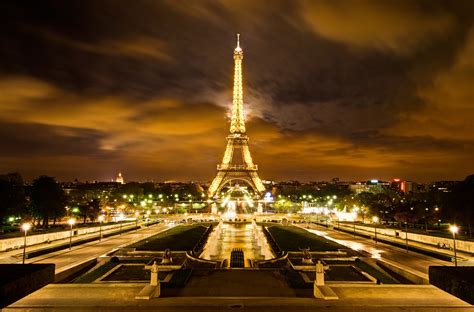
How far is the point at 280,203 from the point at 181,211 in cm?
2543

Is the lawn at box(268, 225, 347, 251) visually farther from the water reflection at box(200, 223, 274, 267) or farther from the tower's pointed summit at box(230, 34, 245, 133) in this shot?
the tower's pointed summit at box(230, 34, 245, 133)

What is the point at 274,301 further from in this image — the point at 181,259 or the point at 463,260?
the point at 463,260

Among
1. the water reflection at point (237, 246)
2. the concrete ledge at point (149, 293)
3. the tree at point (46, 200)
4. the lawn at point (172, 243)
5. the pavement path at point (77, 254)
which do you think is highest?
the tree at point (46, 200)

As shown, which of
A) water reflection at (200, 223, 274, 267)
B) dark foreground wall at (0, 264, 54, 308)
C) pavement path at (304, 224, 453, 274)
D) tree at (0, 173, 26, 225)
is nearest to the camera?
dark foreground wall at (0, 264, 54, 308)

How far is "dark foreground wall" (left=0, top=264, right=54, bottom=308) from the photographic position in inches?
339

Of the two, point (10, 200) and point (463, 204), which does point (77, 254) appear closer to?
point (10, 200)

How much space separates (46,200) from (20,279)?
124 ft

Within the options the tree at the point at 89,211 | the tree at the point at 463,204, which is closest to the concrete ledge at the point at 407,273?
the tree at the point at 463,204

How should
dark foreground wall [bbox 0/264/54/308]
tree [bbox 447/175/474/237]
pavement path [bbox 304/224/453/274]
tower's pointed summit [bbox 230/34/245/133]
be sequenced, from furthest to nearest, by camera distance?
tower's pointed summit [bbox 230/34/245/133]
tree [bbox 447/175/474/237]
pavement path [bbox 304/224/453/274]
dark foreground wall [bbox 0/264/54/308]

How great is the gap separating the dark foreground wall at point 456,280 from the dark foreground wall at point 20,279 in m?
11.0

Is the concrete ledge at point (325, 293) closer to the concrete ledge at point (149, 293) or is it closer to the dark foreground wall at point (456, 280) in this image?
the dark foreground wall at point (456, 280)

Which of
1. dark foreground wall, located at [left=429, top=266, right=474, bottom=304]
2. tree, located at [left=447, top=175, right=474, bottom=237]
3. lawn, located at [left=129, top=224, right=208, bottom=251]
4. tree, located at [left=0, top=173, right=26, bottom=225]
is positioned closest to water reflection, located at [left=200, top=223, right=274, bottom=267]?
lawn, located at [left=129, top=224, right=208, bottom=251]

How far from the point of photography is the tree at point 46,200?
4272 centimetres

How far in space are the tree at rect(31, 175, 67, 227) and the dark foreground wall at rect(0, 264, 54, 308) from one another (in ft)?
119
